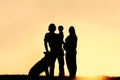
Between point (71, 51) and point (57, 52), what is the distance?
147cm

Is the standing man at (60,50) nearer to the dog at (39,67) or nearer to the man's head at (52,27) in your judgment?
the man's head at (52,27)

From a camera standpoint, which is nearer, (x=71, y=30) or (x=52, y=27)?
(x=52, y=27)

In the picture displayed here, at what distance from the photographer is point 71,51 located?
26844 millimetres

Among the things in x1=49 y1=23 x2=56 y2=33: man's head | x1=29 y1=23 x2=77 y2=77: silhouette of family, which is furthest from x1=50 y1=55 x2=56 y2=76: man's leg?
x1=49 y1=23 x2=56 y2=33: man's head

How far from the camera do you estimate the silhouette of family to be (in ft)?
76.2

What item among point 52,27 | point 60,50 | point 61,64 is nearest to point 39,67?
point 52,27

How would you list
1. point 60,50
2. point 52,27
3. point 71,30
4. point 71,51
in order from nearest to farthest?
1. point 52,27
2. point 60,50
3. point 71,30
4. point 71,51

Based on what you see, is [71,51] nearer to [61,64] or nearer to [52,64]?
[61,64]

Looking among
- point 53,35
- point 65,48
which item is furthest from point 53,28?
point 65,48

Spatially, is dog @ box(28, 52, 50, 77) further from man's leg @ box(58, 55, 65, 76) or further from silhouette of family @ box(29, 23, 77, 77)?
man's leg @ box(58, 55, 65, 76)

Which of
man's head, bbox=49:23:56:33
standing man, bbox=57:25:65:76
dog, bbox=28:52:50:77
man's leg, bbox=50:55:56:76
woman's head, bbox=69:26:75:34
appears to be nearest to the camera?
dog, bbox=28:52:50:77

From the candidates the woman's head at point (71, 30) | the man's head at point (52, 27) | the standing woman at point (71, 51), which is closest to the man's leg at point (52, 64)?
the man's head at point (52, 27)

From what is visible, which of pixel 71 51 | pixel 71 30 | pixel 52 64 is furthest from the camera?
pixel 71 51

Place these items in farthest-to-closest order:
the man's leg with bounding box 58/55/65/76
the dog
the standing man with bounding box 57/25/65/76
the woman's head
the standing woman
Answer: the standing woman
the woman's head
the man's leg with bounding box 58/55/65/76
the standing man with bounding box 57/25/65/76
the dog
